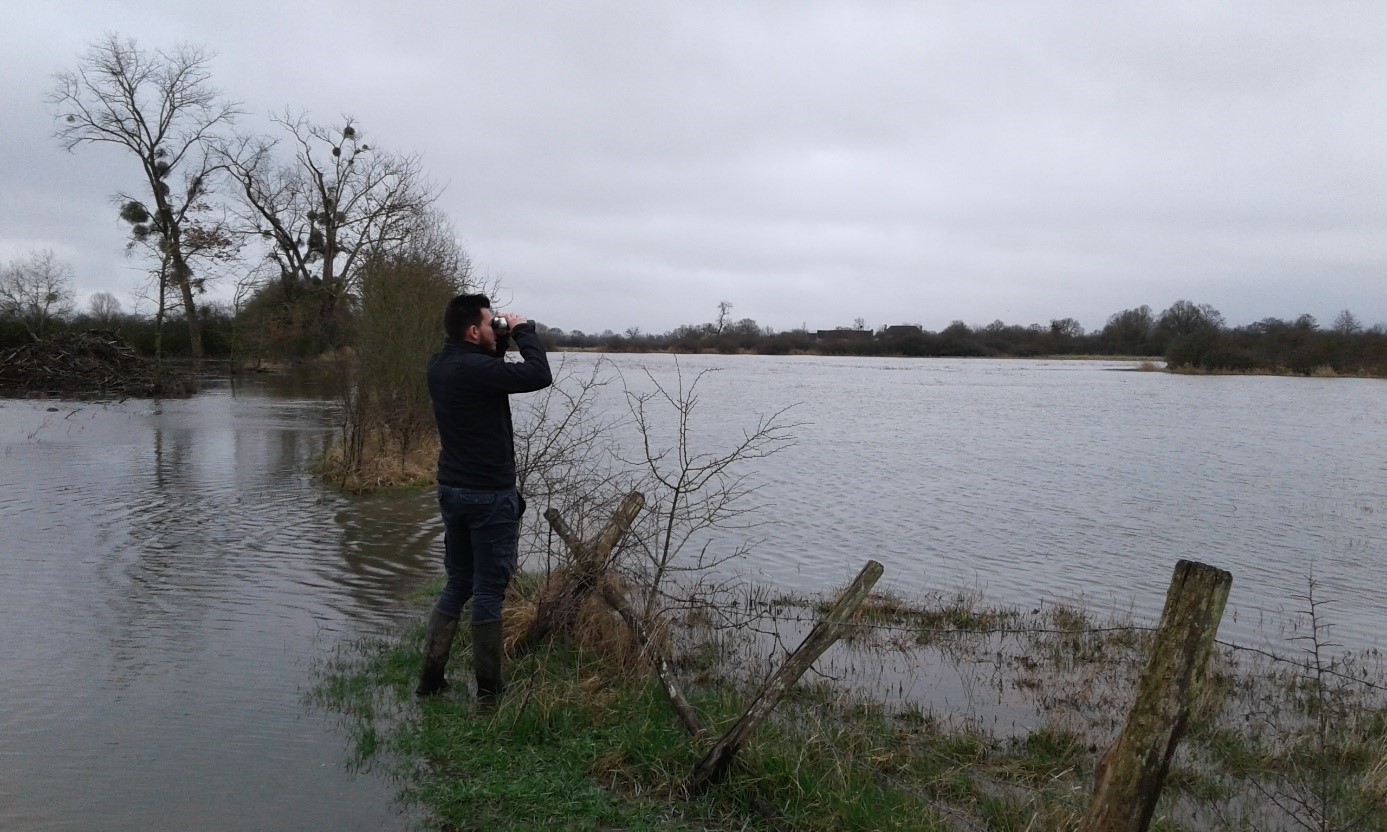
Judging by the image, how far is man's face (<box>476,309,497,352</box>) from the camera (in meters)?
5.30

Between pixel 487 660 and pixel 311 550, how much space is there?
531 cm

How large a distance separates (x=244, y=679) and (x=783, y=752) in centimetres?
332

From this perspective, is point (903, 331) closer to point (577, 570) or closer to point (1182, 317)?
point (1182, 317)

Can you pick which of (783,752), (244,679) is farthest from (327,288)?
(783,752)

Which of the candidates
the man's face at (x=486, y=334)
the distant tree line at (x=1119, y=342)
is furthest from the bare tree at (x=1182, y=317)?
the man's face at (x=486, y=334)

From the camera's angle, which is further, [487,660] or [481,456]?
[487,660]

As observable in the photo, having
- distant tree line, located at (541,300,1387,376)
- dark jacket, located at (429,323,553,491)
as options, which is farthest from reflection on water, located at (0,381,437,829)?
distant tree line, located at (541,300,1387,376)

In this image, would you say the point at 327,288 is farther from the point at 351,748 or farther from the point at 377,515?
the point at 351,748

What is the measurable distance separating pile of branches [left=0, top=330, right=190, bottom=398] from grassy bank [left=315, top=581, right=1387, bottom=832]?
2587cm

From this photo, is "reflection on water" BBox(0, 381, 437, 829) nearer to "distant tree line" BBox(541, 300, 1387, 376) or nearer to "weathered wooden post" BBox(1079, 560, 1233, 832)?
"weathered wooden post" BBox(1079, 560, 1233, 832)

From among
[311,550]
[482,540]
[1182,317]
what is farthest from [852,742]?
[1182,317]

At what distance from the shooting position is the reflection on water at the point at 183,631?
4.22m

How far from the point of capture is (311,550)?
32.5ft

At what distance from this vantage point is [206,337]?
4684 centimetres
